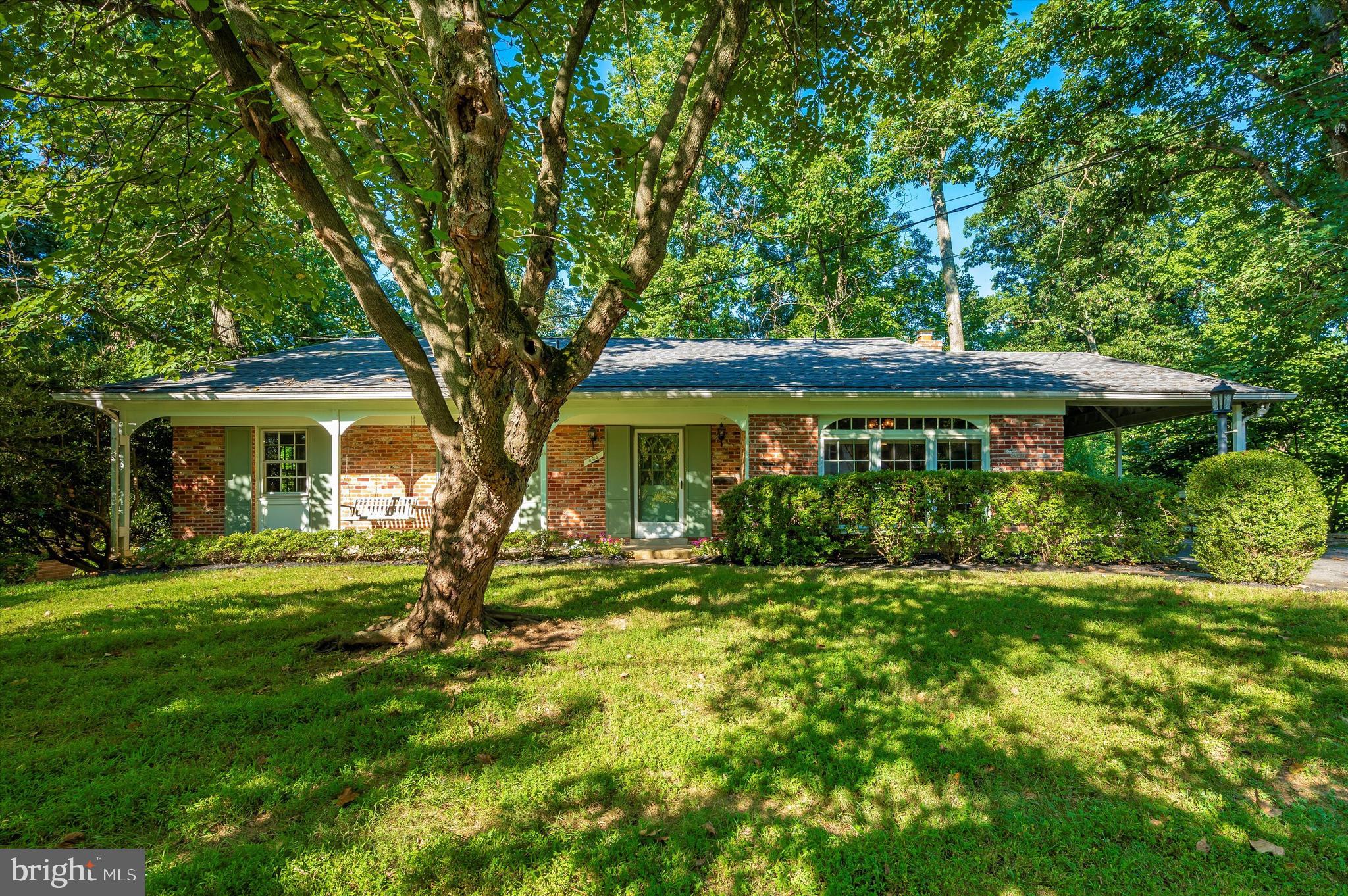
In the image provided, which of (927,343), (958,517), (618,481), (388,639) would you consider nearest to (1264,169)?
(927,343)

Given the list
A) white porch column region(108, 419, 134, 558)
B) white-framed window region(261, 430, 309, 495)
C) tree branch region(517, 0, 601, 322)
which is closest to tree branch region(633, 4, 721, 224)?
tree branch region(517, 0, 601, 322)

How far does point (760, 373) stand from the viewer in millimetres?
11516

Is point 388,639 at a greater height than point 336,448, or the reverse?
point 336,448

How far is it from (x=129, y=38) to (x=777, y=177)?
1776cm

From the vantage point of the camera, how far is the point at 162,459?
12273 mm

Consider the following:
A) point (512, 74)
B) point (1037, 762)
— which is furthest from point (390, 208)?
point (1037, 762)

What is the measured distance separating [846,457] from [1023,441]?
3.19 metres

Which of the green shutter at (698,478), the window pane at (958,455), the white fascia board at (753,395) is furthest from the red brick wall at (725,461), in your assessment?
the window pane at (958,455)

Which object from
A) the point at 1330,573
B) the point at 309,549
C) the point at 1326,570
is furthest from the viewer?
the point at 309,549

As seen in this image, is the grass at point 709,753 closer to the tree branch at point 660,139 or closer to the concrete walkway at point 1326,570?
the concrete walkway at point 1326,570

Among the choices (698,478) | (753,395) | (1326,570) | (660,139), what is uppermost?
(660,139)

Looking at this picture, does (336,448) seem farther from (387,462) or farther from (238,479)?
(238,479)

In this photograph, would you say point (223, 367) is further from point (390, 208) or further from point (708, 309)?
point (708, 309)

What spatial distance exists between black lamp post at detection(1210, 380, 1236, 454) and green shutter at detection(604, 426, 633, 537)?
32.9 ft
